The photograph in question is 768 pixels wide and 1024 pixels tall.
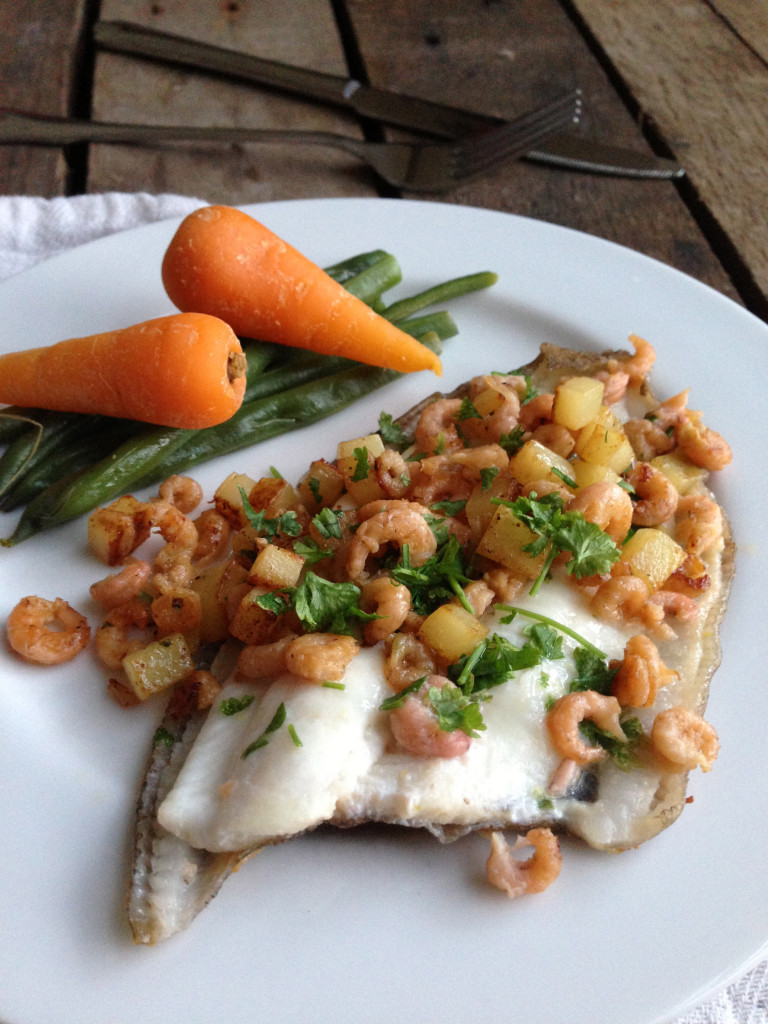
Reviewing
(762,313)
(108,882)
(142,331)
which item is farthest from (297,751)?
(762,313)

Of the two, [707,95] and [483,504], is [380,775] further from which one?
[707,95]

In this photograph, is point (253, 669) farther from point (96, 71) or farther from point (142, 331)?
point (96, 71)

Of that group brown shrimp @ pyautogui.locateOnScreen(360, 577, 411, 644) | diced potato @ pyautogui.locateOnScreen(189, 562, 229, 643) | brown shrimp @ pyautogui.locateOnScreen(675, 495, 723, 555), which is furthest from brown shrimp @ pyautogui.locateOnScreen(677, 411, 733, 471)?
diced potato @ pyautogui.locateOnScreen(189, 562, 229, 643)

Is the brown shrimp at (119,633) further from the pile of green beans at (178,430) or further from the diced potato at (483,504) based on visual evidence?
the diced potato at (483,504)

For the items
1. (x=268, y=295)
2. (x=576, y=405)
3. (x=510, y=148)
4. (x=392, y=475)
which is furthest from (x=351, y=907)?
(x=510, y=148)

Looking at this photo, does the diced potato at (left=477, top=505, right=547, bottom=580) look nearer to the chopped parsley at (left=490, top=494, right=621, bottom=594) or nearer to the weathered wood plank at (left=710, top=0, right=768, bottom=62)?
the chopped parsley at (left=490, top=494, right=621, bottom=594)

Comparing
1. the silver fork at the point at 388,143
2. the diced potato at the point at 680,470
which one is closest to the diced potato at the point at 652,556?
the diced potato at the point at 680,470
